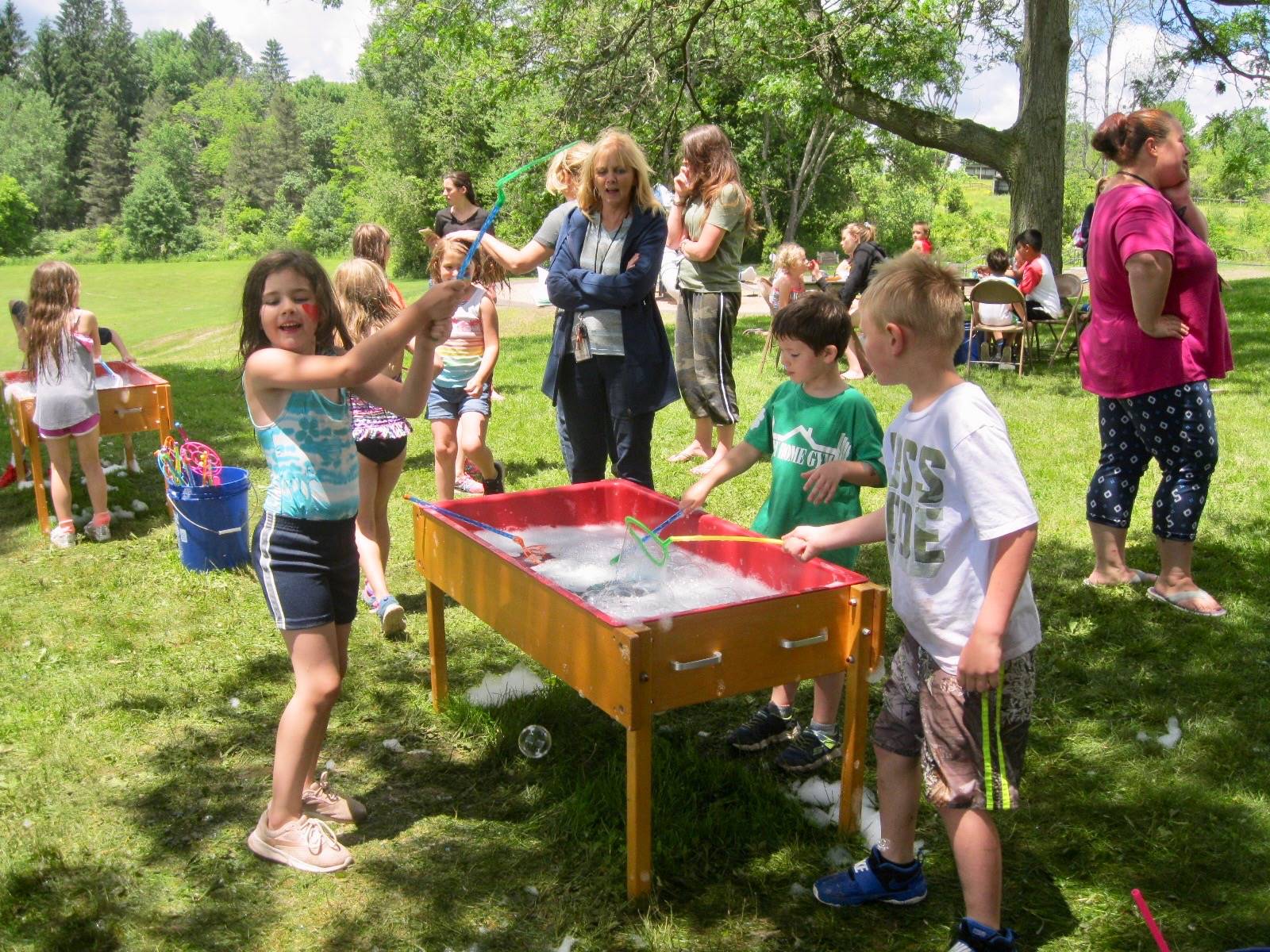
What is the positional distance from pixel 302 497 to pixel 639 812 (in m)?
1.18

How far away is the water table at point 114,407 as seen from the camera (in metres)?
6.23

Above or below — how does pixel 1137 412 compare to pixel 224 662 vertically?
above

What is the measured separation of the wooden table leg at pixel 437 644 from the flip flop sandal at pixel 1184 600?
3031 millimetres

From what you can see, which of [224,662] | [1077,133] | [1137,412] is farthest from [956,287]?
[1077,133]

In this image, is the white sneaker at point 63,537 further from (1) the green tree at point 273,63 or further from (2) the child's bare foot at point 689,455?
(1) the green tree at point 273,63

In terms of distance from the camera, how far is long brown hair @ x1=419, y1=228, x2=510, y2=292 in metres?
5.06

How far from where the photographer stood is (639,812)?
8.77ft

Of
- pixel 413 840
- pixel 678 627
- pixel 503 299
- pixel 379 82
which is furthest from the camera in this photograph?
pixel 379 82

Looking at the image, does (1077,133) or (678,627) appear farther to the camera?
(1077,133)

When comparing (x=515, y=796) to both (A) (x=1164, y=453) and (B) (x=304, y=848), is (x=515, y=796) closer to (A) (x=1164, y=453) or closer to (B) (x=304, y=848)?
(B) (x=304, y=848)

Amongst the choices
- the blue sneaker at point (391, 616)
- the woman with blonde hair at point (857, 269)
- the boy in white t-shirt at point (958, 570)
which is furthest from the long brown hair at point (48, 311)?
the woman with blonde hair at point (857, 269)

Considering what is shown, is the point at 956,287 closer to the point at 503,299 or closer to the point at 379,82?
the point at 503,299

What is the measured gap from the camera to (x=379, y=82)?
5244 cm

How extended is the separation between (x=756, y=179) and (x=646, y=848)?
3124 cm
